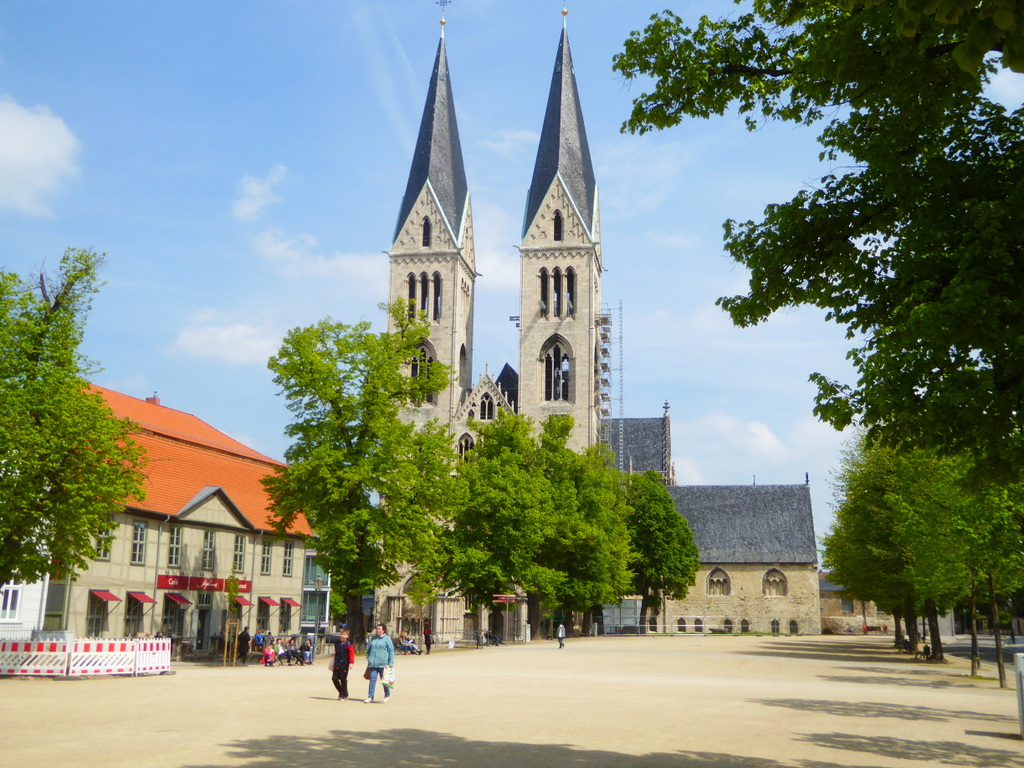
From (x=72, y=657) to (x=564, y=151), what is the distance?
64.2 meters

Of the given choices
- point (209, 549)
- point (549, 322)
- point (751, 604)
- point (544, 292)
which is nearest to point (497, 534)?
point (209, 549)

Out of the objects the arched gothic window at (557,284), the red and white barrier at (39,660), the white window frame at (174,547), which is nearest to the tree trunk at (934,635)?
the white window frame at (174,547)

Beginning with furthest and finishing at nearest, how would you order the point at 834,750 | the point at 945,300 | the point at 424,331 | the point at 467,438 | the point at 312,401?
the point at 467,438 < the point at 424,331 < the point at 312,401 < the point at 834,750 < the point at 945,300

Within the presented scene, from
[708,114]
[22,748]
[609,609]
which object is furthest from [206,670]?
[609,609]

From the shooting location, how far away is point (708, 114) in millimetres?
11641

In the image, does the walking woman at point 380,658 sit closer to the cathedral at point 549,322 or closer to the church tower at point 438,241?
the cathedral at point 549,322

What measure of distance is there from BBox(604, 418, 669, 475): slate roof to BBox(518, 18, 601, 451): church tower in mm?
22127

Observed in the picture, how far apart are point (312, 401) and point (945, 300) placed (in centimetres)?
2809

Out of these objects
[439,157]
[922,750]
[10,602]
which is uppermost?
[439,157]

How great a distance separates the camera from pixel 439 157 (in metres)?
81.9

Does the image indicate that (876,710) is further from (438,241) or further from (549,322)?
(438,241)

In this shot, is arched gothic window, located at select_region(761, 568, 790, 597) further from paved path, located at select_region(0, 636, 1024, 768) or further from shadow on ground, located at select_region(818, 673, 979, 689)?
paved path, located at select_region(0, 636, 1024, 768)

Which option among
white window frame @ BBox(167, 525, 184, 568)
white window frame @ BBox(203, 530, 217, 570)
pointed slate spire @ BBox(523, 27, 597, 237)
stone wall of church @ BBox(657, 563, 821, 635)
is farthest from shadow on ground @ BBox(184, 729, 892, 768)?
stone wall of church @ BBox(657, 563, 821, 635)

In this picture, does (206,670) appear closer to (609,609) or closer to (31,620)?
(31,620)
